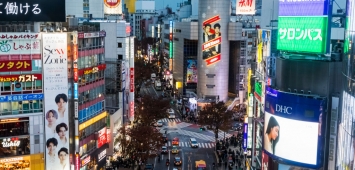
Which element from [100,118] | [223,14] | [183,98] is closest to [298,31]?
[100,118]

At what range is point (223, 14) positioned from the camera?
7388 centimetres

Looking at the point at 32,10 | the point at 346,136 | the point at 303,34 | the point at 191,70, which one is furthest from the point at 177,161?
the point at 191,70

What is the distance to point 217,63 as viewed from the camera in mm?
75188

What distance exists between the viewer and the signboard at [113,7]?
7219 centimetres

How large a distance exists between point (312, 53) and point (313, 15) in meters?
2.36

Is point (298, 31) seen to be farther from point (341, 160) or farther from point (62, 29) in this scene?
point (62, 29)

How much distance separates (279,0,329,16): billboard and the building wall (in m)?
42.9

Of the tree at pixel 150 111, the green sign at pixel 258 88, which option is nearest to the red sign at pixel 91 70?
the green sign at pixel 258 88

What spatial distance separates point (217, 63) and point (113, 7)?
1840 centimetres

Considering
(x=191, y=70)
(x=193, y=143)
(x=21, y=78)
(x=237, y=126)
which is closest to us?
(x=21, y=78)

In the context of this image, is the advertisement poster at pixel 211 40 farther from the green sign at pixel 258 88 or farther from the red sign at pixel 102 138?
the red sign at pixel 102 138

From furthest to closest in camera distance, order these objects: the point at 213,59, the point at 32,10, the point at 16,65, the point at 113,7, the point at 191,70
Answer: the point at 191,70, the point at 213,59, the point at 113,7, the point at 32,10, the point at 16,65

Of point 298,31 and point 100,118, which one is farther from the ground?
point 298,31

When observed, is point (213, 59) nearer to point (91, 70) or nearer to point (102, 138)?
point (102, 138)
